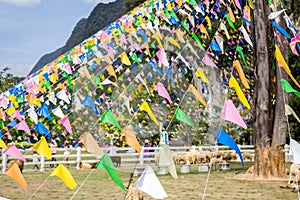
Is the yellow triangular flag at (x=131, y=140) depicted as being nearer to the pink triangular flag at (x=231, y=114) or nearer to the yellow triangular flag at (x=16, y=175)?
the pink triangular flag at (x=231, y=114)

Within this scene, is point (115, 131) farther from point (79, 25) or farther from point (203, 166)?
point (79, 25)

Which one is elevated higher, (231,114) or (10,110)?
(10,110)

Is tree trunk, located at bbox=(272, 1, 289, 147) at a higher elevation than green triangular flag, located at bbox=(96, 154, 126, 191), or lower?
higher

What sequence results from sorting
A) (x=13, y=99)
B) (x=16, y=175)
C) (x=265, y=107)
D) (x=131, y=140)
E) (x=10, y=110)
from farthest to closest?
(x=265, y=107), (x=13, y=99), (x=10, y=110), (x=16, y=175), (x=131, y=140)

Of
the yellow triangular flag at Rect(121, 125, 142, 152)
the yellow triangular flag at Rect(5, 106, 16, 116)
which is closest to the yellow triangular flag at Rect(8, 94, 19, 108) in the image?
the yellow triangular flag at Rect(5, 106, 16, 116)

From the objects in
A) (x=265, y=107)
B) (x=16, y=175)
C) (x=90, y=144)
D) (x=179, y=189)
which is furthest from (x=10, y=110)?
(x=265, y=107)

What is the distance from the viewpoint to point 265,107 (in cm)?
1271

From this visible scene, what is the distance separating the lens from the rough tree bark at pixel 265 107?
1240 centimetres

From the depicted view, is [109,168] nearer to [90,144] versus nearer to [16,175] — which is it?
[90,144]

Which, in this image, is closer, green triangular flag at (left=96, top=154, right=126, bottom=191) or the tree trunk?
green triangular flag at (left=96, top=154, right=126, bottom=191)

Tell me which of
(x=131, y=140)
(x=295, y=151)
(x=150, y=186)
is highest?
(x=131, y=140)

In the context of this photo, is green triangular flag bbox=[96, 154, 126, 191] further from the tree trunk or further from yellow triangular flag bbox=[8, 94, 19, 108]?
the tree trunk

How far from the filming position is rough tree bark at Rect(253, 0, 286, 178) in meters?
12.4

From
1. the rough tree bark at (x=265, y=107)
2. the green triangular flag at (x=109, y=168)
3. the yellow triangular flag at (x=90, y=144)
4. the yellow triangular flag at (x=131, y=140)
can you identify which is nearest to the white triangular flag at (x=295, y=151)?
the yellow triangular flag at (x=131, y=140)
